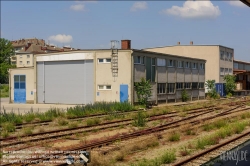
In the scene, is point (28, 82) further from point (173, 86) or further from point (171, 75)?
point (173, 86)

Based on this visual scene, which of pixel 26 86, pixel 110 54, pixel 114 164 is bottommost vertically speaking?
pixel 114 164

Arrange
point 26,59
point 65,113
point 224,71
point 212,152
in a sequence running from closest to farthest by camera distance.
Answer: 1. point 212,152
2. point 65,113
3. point 224,71
4. point 26,59

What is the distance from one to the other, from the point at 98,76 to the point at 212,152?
23.2 metres

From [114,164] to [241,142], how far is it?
5850mm

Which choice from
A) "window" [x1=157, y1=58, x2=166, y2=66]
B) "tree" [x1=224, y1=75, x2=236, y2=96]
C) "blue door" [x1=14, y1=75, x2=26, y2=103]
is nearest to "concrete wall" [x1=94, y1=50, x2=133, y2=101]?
"window" [x1=157, y1=58, x2=166, y2=66]

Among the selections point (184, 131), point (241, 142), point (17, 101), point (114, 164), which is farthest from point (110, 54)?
point (114, 164)

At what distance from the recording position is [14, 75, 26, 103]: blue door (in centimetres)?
3994

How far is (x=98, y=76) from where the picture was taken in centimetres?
3353

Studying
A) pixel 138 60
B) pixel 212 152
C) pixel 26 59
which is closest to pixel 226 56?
pixel 138 60

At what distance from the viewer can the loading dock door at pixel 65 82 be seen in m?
34.4

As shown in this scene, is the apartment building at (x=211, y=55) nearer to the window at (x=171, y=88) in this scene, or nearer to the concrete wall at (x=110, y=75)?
the window at (x=171, y=88)

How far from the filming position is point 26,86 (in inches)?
1567

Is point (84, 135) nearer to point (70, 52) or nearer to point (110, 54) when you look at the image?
point (110, 54)

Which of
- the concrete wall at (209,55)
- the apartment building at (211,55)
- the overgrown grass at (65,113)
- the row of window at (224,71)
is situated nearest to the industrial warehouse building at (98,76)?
the overgrown grass at (65,113)
